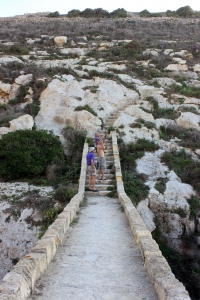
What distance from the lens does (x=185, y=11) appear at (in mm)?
55844

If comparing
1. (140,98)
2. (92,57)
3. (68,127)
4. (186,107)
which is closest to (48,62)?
(92,57)

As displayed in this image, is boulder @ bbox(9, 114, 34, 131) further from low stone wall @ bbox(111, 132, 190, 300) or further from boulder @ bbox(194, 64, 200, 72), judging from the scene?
boulder @ bbox(194, 64, 200, 72)

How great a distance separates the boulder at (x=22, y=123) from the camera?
47.9ft

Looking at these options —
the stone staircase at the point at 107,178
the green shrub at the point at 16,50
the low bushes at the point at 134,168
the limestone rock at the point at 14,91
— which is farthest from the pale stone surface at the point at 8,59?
the low bushes at the point at 134,168

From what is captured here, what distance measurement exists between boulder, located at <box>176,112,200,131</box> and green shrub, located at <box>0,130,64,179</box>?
8044mm

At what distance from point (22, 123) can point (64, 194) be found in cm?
579

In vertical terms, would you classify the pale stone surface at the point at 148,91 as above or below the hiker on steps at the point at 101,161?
above

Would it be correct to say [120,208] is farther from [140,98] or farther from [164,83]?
[164,83]

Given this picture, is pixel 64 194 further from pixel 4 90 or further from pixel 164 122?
pixel 4 90

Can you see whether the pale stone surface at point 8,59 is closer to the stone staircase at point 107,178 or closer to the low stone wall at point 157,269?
the stone staircase at point 107,178

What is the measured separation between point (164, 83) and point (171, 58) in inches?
280

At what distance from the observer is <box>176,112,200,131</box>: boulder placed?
17312 millimetres

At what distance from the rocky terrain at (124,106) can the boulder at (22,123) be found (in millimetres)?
56

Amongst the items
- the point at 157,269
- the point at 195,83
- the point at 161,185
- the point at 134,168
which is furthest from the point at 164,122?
the point at 157,269
